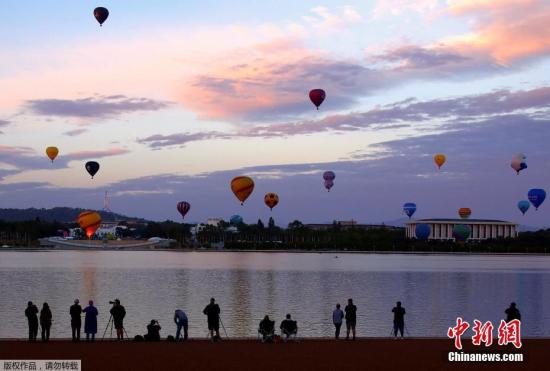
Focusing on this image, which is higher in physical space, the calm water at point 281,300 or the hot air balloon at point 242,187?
the hot air balloon at point 242,187

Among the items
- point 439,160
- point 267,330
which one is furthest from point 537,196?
point 267,330

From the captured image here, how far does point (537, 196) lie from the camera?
163 metres

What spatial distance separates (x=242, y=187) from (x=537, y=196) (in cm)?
7086

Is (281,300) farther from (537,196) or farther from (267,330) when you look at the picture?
(537,196)

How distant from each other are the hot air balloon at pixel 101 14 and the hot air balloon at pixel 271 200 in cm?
6331

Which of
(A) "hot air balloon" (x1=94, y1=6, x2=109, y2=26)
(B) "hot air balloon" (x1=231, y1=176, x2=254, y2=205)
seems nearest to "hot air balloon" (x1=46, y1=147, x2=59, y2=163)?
(B) "hot air balloon" (x1=231, y1=176, x2=254, y2=205)

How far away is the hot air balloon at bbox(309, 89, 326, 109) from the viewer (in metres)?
94.0

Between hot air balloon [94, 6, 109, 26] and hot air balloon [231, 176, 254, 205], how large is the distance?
122ft

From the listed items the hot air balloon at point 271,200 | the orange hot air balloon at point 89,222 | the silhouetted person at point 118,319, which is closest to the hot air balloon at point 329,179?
the hot air balloon at point 271,200

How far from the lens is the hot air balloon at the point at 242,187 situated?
119 m

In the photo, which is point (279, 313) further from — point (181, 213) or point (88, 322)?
point (181, 213)

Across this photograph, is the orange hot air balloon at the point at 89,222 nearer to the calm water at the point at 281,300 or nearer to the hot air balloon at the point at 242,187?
the hot air balloon at the point at 242,187

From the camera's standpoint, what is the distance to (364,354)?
26.6m

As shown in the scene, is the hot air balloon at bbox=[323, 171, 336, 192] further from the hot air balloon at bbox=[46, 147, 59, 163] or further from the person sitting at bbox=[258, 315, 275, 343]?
the person sitting at bbox=[258, 315, 275, 343]
